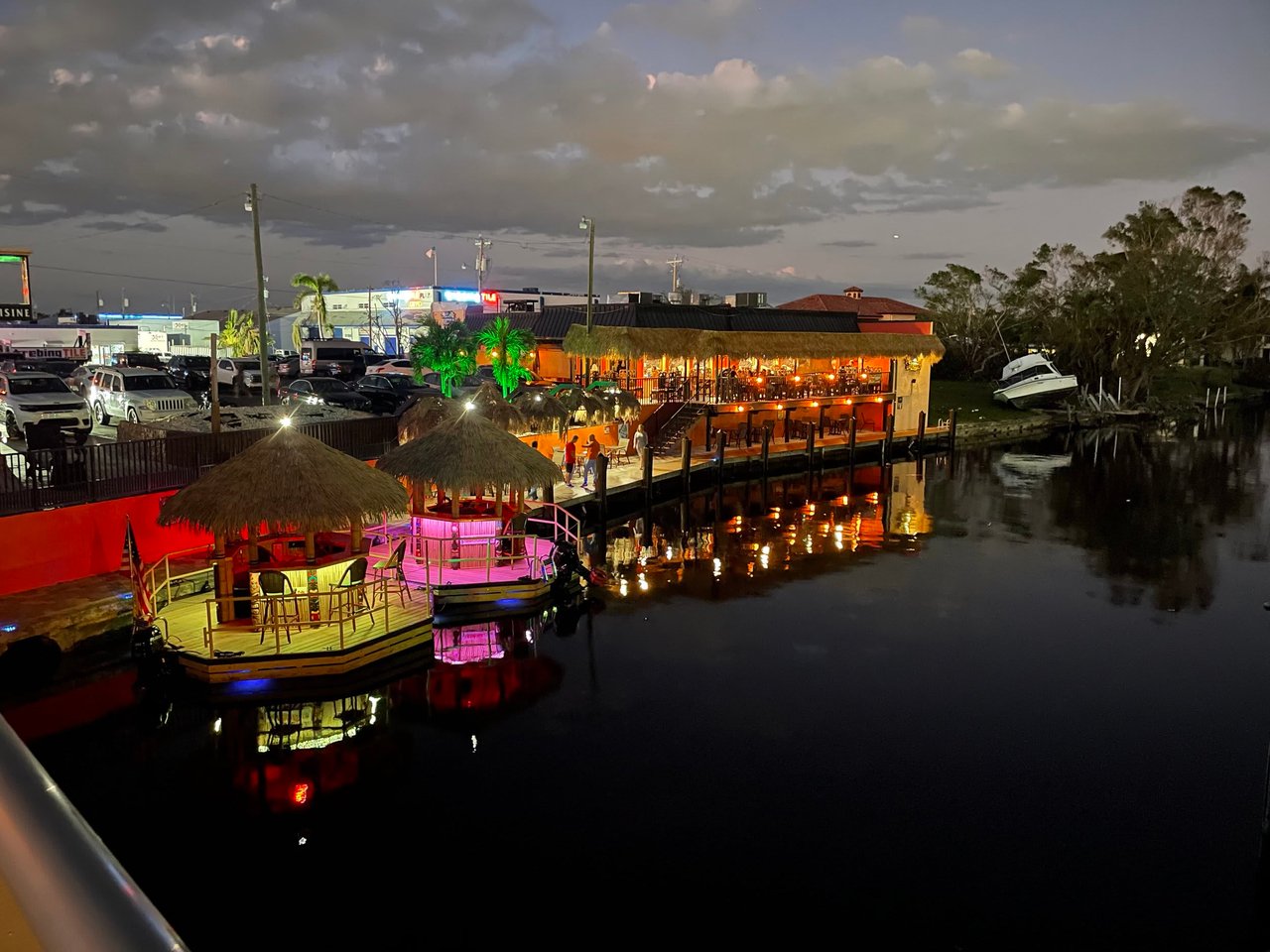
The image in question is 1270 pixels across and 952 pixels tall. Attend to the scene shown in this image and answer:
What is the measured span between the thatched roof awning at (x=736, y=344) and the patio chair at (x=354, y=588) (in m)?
25.9

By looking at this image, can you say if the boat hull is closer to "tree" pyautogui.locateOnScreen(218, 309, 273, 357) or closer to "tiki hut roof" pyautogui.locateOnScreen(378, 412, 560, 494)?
"tiki hut roof" pyautogui.locateOnScreen(378, 412, 560, 494)

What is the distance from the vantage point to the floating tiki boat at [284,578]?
1664cm

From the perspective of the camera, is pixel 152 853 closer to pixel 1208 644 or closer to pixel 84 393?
pixel 1208 644

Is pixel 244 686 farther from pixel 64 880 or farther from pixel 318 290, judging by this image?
pixel 318 290

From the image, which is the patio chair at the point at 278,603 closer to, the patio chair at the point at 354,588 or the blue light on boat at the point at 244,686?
the blue light on boat at the point at 244,686

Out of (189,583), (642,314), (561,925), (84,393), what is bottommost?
(561,925)

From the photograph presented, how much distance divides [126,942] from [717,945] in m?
9.95

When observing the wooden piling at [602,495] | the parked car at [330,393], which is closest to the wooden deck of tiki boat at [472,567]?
the wooden piling at [602,495]

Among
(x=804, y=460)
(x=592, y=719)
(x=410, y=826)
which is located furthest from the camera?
(x=804, y=460)

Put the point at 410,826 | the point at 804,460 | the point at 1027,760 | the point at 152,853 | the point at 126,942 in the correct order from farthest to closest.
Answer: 1. the point at 804,460
2. the point at 1027,760
3. the point at 410,826
4. the point at 152,853
5. the point at 126,942

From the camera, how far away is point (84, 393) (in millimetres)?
37500

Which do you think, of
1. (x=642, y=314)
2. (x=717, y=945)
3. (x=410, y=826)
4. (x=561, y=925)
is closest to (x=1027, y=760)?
(x=717, y=945)

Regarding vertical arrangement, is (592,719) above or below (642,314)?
below

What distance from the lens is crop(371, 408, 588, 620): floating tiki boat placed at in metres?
21.7
